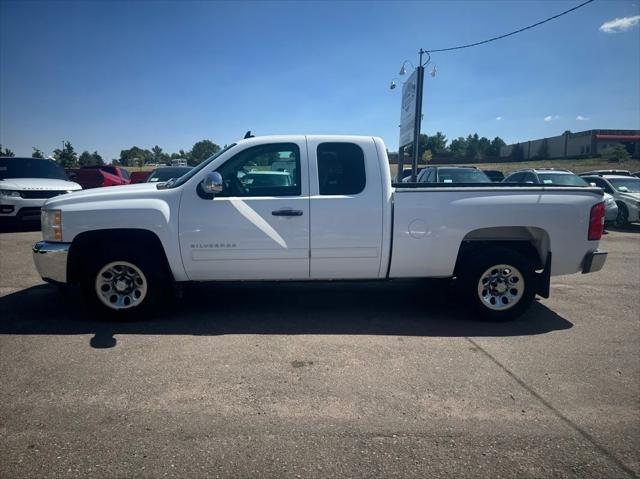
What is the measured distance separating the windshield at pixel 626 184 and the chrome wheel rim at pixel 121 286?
15194 mm

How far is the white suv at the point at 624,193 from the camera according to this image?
12352 millimetres

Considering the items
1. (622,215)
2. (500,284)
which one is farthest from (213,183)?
(622,215)

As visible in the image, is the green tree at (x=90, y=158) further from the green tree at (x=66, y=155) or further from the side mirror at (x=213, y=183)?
the side mirror at (x=213, y=183)

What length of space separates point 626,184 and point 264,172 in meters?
14.4

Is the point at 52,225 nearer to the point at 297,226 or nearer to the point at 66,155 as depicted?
the point at 297,226

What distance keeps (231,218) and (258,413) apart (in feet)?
6.73

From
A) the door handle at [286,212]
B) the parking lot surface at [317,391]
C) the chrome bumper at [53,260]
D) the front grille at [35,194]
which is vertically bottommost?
the parking lot surface at [317,391]

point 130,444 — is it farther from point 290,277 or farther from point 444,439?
point 290,277

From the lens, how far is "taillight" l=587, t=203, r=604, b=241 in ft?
13.8

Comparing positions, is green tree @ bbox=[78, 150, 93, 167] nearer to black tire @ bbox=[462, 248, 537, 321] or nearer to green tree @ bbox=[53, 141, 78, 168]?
green tree @ bbox=[53, 141, 78, 168]

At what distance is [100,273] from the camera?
4.10 metres

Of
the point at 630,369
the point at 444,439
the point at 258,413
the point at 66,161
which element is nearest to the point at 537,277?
the point at 630,369

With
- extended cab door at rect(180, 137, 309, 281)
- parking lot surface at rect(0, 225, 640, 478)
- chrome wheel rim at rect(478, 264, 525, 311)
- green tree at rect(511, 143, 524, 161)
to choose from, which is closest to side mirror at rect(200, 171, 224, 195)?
extended cab door at rect(180, 137, 309, 281)

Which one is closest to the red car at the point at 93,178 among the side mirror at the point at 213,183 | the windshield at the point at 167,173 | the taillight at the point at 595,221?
the windshield at the point at 167,173
